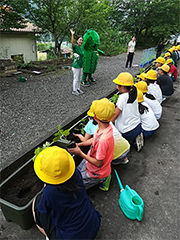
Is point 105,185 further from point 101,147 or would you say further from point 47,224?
point 47,224

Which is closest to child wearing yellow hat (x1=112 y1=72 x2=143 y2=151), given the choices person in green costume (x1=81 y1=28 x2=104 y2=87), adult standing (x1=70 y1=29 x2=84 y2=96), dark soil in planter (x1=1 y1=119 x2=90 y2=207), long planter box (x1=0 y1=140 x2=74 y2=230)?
dark soil in planter (x1=1 y1=119 x2=90 y2=207)

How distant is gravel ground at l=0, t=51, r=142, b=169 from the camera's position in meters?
3.21

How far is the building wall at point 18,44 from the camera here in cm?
1209

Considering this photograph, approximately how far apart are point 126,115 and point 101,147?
119cm

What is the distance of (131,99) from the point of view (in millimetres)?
2688

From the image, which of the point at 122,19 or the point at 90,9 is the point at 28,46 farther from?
the point at 122,19

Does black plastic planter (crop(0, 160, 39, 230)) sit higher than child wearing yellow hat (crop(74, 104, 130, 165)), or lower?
lower

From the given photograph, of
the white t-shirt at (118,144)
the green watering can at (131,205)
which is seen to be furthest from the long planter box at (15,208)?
the green watering can at (131,205)

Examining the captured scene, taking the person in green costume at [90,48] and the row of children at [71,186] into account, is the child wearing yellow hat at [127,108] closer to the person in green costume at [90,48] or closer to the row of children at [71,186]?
the row of children at [71,186]

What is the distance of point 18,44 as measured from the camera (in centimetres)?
1313

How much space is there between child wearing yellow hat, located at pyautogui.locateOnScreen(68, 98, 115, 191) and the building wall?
1202 centimetres

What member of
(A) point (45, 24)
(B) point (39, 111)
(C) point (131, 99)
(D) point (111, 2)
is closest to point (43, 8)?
(A) point (45, 24)

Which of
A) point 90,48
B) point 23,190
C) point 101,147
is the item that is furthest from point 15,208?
point 90,48

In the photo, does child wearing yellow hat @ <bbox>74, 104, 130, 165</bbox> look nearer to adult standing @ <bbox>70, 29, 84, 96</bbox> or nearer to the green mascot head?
adult standing @ <bbox>70, 29, 84, 96</bbox>
